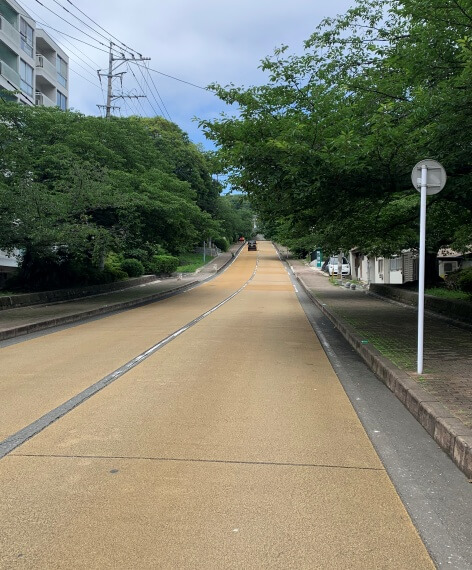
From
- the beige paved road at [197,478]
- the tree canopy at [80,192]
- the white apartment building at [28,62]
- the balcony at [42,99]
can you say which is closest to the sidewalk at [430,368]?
the beige paved road at [197,478]

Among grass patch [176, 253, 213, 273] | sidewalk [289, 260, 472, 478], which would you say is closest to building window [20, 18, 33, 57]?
grass patch [176, 253, 213, 273]

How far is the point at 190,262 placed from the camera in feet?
216

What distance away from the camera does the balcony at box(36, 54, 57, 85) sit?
127ft

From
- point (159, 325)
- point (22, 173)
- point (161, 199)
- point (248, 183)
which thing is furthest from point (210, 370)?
point (161, 199)

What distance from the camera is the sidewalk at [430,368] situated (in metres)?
4.82

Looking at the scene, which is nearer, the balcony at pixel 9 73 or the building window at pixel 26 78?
the balcony at pixel 9 73

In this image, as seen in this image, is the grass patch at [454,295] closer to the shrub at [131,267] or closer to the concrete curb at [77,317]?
the concrete curb at [77,317]

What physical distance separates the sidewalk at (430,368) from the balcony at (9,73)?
26.3m

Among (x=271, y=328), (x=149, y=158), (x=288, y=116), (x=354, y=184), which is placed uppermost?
(x=149, y=158)

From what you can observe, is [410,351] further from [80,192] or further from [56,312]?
[80,192]

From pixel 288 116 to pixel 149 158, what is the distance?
1917cm

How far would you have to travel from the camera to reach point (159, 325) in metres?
14.8

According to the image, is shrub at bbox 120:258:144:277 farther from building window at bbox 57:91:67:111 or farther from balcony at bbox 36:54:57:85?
balcony at bbox 36:54:57:85

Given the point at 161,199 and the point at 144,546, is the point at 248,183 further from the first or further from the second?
the point at 161,199
